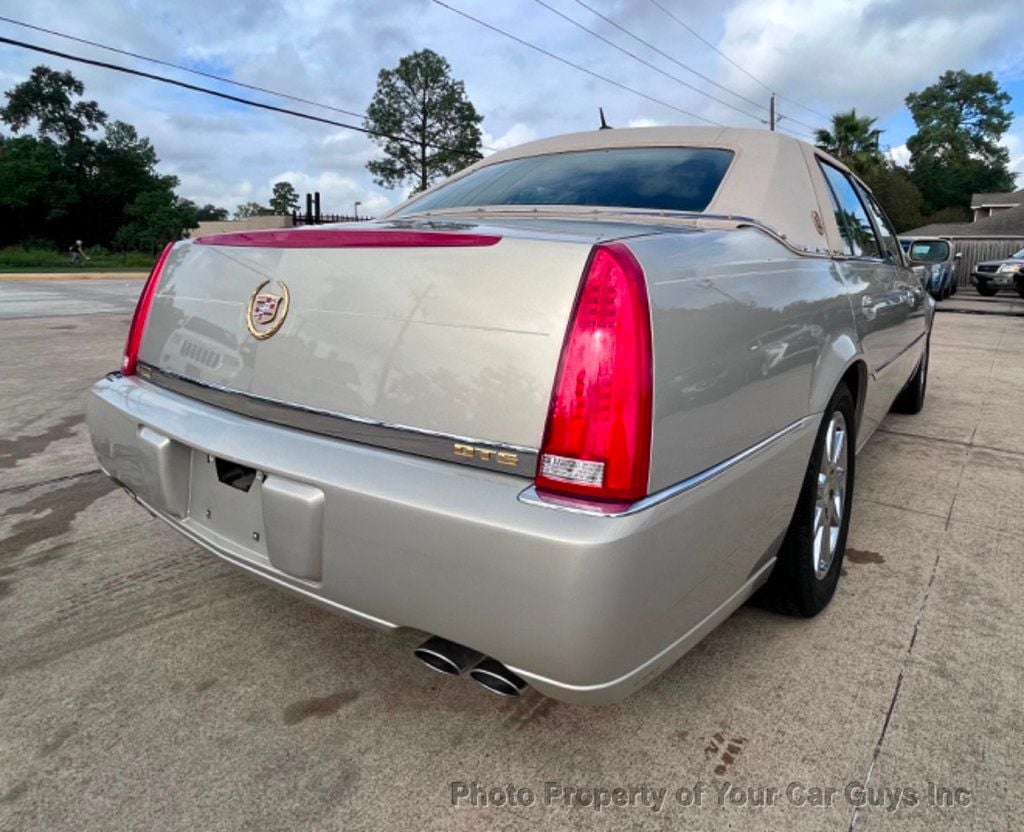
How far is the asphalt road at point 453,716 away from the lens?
1.65 meters

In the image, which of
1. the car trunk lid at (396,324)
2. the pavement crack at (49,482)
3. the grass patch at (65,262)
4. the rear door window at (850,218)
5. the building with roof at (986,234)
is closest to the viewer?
the car trunk lid at (396,324)

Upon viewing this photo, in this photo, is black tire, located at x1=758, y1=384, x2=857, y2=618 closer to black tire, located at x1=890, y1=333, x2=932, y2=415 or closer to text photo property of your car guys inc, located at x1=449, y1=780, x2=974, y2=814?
text photo property of your car guys inc, located at x1=449, y1=780, x2=974, y2=814

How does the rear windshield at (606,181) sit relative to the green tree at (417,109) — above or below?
below

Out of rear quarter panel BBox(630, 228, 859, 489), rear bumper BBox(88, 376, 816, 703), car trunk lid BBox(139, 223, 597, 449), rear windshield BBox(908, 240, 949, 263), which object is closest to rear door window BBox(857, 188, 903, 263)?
rear windshield BBox(908, 240, 949, 263)

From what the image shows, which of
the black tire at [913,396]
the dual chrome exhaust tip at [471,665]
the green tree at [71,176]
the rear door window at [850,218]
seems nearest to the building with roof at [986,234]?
the black tire at [913,396]

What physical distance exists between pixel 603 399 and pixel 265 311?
3.11ft

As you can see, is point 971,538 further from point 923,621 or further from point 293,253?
point 293,253

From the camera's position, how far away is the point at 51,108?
198 ft

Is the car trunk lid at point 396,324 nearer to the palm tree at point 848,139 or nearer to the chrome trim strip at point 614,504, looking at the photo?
the chrome trim strip at point 614,504

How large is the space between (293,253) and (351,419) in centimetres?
50

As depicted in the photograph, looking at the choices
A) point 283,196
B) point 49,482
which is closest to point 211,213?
point 283,196

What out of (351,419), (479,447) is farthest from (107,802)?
(479,447)

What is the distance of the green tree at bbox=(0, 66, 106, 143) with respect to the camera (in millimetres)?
59656

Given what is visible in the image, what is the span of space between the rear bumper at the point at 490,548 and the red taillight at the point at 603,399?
2.7 inches
